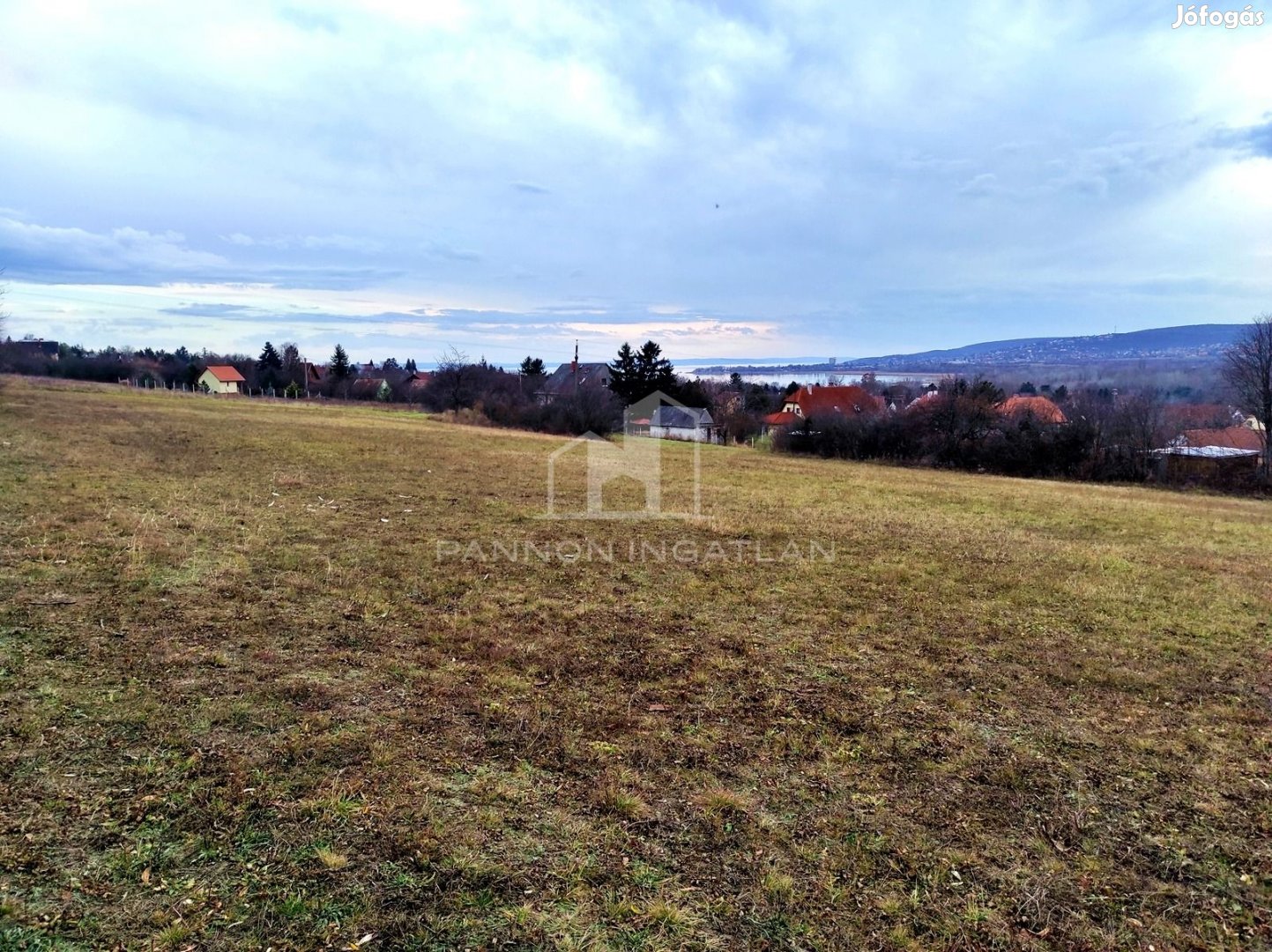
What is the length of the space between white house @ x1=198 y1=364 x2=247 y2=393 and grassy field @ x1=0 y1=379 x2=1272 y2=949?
76.1 meters

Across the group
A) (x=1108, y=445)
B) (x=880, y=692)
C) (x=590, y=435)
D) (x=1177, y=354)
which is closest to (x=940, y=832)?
(x=880, y=692)

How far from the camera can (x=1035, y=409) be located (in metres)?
30.5

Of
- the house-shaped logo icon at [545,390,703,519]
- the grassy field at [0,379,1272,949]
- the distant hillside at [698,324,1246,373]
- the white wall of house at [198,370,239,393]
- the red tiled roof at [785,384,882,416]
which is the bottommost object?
the grassy field at [0,379,1272,949]

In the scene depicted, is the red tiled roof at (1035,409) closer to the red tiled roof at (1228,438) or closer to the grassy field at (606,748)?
the red tiled roof at (1228,438)

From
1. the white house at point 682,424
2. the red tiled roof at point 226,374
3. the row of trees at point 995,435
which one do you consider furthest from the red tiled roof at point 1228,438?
the red tiled roof at point 226,374

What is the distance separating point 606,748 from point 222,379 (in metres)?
84.9

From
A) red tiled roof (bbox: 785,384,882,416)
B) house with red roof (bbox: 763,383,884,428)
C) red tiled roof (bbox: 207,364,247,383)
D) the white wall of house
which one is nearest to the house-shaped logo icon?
house with red roof (bbox: 763,383,884,428)

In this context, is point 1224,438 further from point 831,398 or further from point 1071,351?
point 1071,351

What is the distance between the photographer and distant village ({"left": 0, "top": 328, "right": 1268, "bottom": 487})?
26.7m

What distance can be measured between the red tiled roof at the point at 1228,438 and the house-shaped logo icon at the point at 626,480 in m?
22.3

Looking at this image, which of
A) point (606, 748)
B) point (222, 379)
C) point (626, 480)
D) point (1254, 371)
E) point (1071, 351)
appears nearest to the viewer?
point (606, 748)

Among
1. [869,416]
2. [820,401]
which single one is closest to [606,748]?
[869,416]

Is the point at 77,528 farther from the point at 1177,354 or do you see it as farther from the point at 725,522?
the point at 1177,354

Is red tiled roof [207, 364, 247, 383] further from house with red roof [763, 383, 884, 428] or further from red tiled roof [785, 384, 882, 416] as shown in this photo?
red tiled roof [785, 384, 882, 416]
